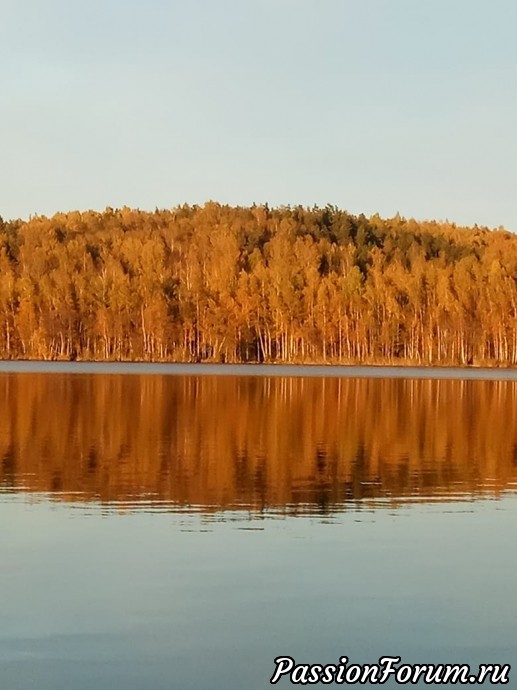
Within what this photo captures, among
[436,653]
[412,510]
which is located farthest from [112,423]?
[436,653]

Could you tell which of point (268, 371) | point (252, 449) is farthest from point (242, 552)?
point (268, 371)

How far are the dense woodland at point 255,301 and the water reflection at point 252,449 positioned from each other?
222 feet

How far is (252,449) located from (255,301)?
93.7 meters

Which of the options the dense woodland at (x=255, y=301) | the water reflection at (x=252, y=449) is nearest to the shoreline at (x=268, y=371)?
the dense woodland at (x=255, y=301)

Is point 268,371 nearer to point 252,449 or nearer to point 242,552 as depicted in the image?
point 252,449

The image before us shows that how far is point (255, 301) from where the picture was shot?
120562 millimetres

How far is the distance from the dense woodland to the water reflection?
67.6 metres

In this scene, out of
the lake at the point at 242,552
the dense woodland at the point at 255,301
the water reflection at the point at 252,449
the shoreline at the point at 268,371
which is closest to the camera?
the lake at the point at 242,552

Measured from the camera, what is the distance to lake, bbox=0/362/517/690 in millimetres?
10680

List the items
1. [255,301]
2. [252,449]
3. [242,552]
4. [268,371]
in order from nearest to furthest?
[242,552] → [252,449] → [268,371] → [255,301]

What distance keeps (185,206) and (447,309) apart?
54483 mm

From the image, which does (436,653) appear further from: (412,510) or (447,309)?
(447,309)

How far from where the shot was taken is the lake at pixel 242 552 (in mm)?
10680

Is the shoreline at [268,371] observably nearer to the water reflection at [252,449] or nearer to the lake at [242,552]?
the water reflection at [252,449]
